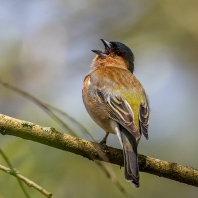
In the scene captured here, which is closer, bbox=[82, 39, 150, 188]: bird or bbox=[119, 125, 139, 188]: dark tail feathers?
bbox=[119, 125, 139, 188]: dark tail feathers

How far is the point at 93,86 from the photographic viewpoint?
6.50m

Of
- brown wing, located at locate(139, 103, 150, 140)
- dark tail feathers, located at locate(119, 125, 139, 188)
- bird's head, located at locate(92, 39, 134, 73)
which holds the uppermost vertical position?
bird's head, located at locate(92, 39, 134, 73)

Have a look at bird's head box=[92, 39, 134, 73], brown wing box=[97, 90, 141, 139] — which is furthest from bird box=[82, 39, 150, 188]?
bird's head box=[92, 39, 134, 73]

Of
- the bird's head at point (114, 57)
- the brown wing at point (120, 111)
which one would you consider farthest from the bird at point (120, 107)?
the bird's head at point (114, 57)

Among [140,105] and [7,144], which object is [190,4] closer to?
[140,105]

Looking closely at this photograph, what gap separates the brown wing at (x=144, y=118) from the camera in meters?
5.64

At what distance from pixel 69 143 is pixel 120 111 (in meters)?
1.07

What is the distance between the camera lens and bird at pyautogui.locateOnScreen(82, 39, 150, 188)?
536 cm

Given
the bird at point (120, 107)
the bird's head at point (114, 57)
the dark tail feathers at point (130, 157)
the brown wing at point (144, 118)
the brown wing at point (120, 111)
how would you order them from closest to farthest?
the dark tail feathers at point (130, 157) → the bird at point (120, 107) → the brown wing at point (120, 111) → the brown wing at point (144, 118) → the bird's head at point (114, 57)

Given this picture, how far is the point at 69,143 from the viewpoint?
16.4 ft

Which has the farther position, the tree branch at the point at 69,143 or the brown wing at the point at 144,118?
the brown wing at the point at 144,118

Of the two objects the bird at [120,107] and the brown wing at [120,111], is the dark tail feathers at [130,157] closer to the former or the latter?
the bird at [120,107]

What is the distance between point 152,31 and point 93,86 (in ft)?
12.8

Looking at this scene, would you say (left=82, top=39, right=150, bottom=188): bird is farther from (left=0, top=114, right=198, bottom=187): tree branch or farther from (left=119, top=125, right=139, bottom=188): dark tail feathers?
(left=0, top=114, right=198, bottom=187): tree branch
